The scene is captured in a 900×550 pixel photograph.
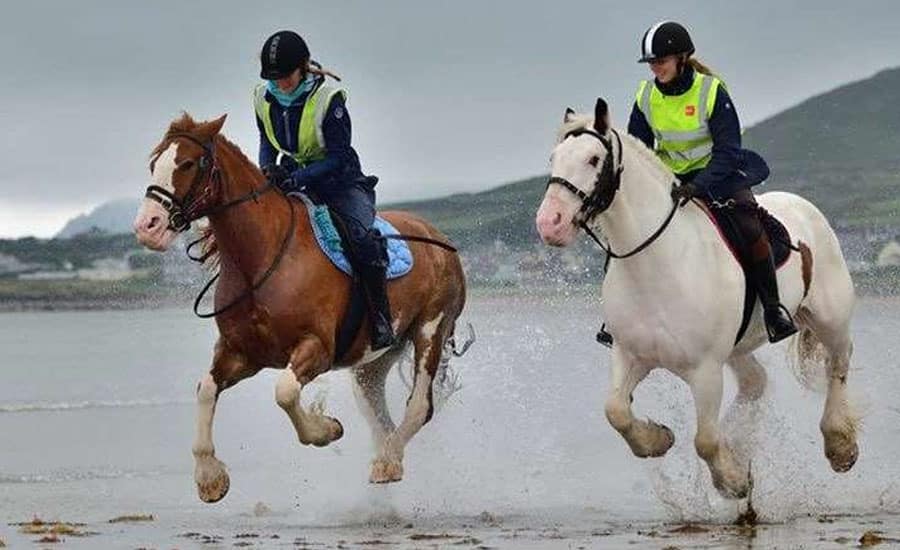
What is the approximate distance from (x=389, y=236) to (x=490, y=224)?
54569 millimetres

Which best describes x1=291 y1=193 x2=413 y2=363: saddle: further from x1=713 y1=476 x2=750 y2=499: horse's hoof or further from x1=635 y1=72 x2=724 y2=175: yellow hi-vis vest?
x1=713 y1=476 x2=750 y2=499: horse's hoof

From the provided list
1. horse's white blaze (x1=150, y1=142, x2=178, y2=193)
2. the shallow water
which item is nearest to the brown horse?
horse's white blaze (x1=150, y1=142, x2=178, y2=193)

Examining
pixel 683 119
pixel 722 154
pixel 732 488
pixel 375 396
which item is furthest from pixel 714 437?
pixel 375 396

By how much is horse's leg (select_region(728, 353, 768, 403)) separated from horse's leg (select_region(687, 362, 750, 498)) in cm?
140

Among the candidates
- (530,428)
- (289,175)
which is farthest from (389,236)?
(530,428)

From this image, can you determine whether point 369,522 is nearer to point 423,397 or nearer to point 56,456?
point 423,397

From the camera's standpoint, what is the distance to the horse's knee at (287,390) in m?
15.5

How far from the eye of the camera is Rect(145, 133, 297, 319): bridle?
49.5 feet

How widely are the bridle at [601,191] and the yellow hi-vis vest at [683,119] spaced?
941 mm

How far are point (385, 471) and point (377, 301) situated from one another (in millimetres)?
1182

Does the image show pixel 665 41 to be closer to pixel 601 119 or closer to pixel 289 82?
pixel 601 119

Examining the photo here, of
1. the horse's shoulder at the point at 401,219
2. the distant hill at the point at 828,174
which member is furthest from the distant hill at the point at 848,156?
the horse's shoulder at the point at 401,219

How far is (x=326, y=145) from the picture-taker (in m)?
16.8

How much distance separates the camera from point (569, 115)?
14.8m
